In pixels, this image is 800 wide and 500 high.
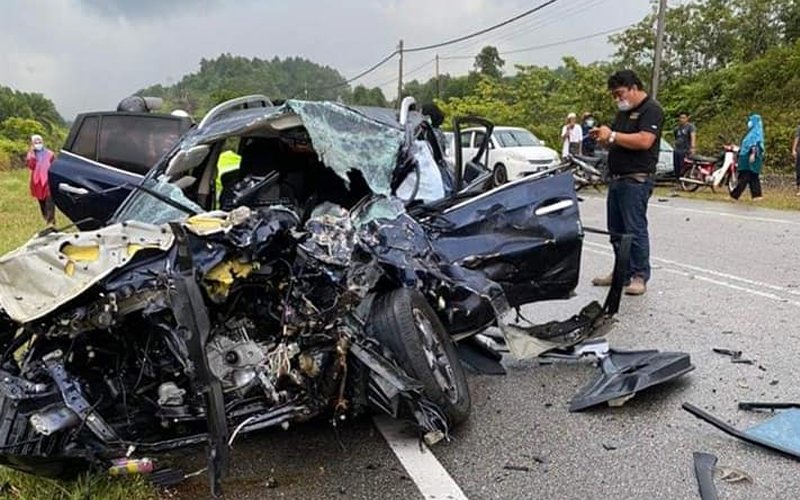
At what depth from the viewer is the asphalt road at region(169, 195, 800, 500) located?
10.3 ft

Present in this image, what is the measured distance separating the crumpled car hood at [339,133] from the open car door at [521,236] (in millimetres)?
492

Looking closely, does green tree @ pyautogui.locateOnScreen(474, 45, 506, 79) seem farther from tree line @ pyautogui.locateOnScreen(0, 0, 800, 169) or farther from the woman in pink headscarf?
the woman in pink headscarf

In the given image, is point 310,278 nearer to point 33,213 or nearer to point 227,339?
point 227,339

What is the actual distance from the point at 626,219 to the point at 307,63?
83.4 metres

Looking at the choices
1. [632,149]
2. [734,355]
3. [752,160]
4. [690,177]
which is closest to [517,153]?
[690,177]

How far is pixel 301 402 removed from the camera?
3.25 m

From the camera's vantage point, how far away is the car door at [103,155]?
657cm

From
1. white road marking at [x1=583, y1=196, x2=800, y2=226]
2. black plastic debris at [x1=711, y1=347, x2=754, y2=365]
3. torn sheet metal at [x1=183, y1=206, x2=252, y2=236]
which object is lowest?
white road marking at [x1=583, y1=196, x2=800, y2=226]

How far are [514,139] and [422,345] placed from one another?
53.8 feet

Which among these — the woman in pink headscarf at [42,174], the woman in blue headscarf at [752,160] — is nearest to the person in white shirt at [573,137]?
the woman in blue headscarf at [752,160]

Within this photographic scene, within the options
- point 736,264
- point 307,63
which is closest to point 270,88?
point 307,63

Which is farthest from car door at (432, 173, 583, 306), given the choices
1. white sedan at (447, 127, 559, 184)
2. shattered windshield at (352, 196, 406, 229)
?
white sedan at (447, 127, 559, 184)

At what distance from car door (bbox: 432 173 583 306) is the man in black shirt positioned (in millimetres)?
1832

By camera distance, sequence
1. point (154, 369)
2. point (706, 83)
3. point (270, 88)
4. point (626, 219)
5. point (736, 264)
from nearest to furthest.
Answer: point (154, 369) → point (626, 219) → point (736, 264) → point (706, 83) → point (270, 88)
